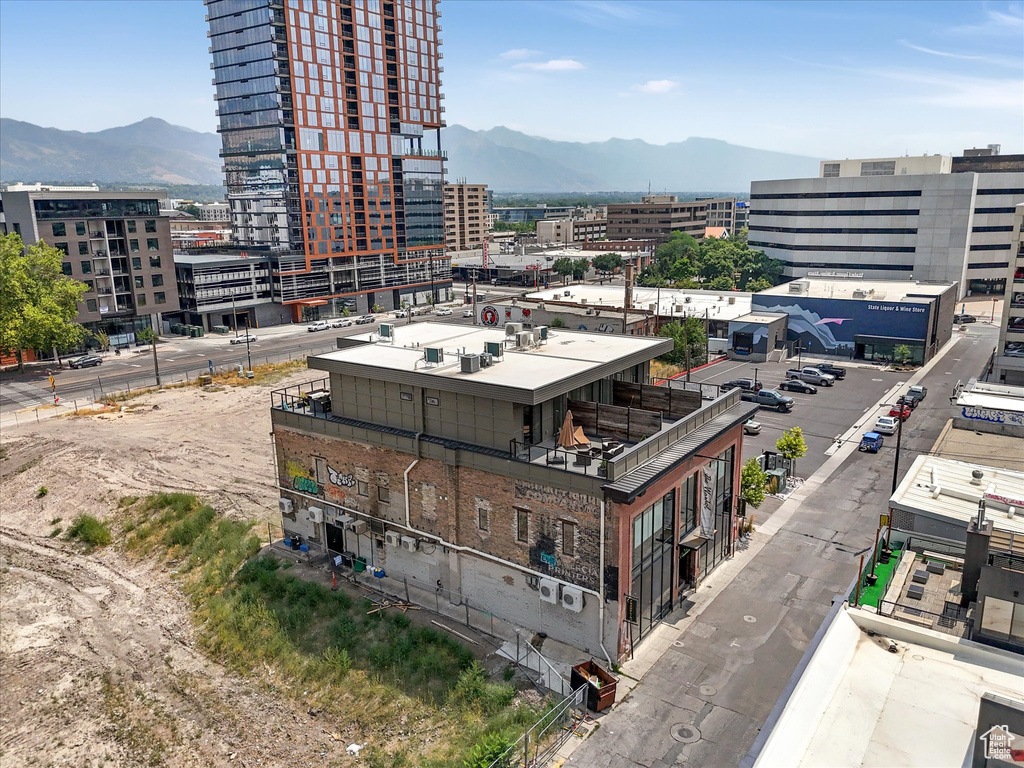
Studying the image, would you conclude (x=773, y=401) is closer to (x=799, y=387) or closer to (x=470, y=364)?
(x=799, y=387)

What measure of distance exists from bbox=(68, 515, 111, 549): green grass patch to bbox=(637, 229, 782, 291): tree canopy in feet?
366

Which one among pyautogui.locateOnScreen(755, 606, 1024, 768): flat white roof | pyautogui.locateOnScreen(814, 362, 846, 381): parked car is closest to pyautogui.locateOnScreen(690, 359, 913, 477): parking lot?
pyautogui.locateOnScreen(814, 362, 846, 381): parked car

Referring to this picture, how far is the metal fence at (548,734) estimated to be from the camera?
22.4m

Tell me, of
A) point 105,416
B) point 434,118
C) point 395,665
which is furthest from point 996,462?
point 434,118

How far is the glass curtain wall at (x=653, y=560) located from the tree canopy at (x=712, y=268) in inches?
4185

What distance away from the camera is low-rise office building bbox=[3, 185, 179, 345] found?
85.8 meters

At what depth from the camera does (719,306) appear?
9625cm

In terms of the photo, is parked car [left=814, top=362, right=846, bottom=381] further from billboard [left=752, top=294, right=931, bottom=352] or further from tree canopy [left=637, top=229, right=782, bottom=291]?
tree canopy [left=637, top=229, right=782, bottom=291]

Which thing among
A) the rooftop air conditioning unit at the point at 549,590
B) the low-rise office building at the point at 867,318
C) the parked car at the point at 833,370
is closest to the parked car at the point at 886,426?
the parked car at the point at 833,370

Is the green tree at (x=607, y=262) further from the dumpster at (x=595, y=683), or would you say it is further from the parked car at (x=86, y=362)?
the dumpster at (x=595, y=683)

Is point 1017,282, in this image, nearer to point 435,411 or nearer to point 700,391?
point 700,391

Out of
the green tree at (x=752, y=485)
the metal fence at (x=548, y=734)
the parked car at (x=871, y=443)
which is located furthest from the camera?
the parked car at (x=871, y=443)

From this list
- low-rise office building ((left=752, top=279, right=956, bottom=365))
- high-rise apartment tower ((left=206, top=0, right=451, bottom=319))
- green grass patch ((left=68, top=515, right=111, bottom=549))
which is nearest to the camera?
green grass patch ((left=68, top=515, right=111, bottom=549))

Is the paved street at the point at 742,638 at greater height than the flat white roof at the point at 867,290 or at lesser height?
lesser
